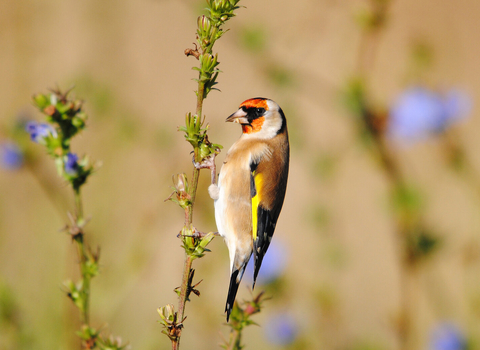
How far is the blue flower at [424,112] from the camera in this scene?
3.46 m

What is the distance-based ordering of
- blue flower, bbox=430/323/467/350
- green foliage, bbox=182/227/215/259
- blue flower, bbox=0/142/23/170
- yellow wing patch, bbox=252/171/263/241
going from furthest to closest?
blue flower, bbox=430/323/467/350
yellow wing patch, bbox=252/171/263/241
blue flower, bbox=0/142/23/170
green foliage, bbox=182/227/215/259

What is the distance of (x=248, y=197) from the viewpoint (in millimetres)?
2998

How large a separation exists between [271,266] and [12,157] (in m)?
2.12

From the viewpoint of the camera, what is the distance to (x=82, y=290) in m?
1.73

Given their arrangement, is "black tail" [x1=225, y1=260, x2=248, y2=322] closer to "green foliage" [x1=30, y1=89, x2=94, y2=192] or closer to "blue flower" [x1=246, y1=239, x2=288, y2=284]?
"blue flower" [x1=246, y1=239, x2=288, y2=284]

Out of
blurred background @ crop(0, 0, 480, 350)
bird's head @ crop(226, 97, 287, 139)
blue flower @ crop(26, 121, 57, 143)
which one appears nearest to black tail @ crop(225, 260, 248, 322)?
blurred background @ crop(0, 0, 480, 350)

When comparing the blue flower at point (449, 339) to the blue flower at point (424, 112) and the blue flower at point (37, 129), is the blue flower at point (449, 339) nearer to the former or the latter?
the blue flower at point (424, 112)

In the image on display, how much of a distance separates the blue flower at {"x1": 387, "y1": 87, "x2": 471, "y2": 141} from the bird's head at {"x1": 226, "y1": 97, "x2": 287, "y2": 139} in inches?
34.2

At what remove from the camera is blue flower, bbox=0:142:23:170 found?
2.69m

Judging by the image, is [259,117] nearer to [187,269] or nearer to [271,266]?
[271,266]

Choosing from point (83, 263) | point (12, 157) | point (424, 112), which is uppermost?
point (424, 112)

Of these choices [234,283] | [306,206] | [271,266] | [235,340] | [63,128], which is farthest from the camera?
[306,206]

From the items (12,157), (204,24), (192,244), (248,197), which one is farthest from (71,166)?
(248,197)

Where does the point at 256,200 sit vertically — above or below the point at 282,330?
above
